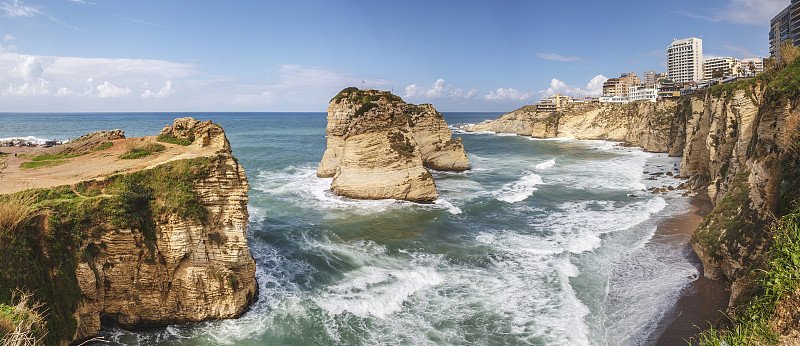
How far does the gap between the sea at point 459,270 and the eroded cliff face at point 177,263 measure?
652 millimetres

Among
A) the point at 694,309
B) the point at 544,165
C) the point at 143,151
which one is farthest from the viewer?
the point at 544,165

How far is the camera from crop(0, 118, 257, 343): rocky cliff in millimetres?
10578

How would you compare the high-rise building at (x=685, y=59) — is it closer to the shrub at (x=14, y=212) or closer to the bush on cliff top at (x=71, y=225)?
the bush on cliff top at (x=71, y=225)

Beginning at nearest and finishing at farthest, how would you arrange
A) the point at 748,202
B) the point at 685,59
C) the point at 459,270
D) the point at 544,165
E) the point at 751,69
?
1. the point at 748,202
2. the point at 459,270
3. the point at 751,69
4. the point at 544,165
5. the point at 685,59

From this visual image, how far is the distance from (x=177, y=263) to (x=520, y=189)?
28419 mm

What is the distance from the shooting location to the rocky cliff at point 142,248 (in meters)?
10.6

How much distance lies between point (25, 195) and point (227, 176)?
5063mm

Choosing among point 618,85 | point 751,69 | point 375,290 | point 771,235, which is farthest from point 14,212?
point 618,85

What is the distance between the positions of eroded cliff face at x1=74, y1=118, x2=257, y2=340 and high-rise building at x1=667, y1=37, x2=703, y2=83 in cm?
17605

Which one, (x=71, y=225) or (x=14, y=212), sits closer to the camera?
(x=14, y=212)

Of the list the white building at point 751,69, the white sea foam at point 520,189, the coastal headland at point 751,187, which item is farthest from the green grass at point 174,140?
the white building at point 751,69

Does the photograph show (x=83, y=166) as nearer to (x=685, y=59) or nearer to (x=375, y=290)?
(x=375, y=290)

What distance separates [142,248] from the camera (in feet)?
40.1

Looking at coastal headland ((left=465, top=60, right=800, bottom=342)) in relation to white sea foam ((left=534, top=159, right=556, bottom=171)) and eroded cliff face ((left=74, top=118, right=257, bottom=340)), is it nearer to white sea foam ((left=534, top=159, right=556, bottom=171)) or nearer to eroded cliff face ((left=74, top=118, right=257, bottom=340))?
eroded cliff face ((left=74, top=118, right=257, bottom=340))
